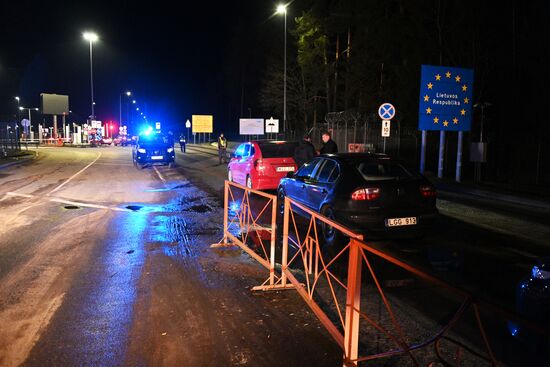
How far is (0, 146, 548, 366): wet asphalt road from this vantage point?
4102mm

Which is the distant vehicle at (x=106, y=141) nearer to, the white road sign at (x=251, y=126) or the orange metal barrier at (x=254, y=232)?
the white road sign at (x=251, y=126)

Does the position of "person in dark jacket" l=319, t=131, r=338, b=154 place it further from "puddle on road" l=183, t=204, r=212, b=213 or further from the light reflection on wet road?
the light reflection on wet road

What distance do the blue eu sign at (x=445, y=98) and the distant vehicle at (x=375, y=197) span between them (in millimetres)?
11132

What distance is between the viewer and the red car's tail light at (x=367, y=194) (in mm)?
7391

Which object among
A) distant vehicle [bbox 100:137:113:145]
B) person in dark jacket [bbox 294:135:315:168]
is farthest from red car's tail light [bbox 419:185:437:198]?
distant vehicle [bbox 100:137:113:145]

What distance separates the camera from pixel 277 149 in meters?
14.1

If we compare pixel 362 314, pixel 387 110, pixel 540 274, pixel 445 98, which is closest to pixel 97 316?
pixel 362 314

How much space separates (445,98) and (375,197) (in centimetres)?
1260

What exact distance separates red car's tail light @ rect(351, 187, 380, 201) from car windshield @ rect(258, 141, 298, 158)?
6.66 m

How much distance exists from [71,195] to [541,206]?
1341 centimetres

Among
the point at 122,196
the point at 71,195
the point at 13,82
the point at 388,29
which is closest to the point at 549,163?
the point at 388,29

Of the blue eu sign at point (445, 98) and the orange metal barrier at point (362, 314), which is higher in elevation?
the blue eu sign at point (445, 98)

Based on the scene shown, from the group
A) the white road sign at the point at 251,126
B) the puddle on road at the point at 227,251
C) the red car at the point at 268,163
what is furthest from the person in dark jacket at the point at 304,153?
the white road sign at the point at 251,126

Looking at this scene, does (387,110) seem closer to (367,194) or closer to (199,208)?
(199,208)
